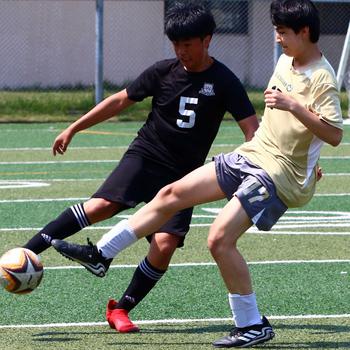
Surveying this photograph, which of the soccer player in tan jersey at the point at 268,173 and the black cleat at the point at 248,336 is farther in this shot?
the black cleat at the point at 248,336

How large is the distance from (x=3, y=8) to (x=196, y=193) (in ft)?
73.9

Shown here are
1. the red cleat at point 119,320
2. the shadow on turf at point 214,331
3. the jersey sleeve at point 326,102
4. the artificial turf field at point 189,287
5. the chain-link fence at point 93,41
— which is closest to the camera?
the jersey sleeve at point 326,102

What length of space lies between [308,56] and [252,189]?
29.9 inches

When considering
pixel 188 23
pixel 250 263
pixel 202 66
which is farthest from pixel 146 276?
pixel 250 263

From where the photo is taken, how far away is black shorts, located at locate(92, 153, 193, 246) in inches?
258

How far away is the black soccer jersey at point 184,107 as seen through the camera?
6.51 meters

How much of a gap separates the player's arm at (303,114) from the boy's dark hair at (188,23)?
82 centimetres

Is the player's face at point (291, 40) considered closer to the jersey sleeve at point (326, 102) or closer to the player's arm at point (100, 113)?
the jersey sleeve at point (326, 102)

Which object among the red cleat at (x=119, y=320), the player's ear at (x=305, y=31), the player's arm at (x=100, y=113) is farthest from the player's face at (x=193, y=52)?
the red cleat at (x=119, y=320)

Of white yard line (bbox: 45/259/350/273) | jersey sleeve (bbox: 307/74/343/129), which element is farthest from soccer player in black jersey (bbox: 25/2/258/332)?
white yard line (bbox: 45/259/350/273)

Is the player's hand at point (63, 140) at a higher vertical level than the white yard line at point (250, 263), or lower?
higher

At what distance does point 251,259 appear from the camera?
8734 mm

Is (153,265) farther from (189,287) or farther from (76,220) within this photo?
(189,287)

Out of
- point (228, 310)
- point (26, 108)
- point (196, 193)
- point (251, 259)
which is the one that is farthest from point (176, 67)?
point (26, 108)
